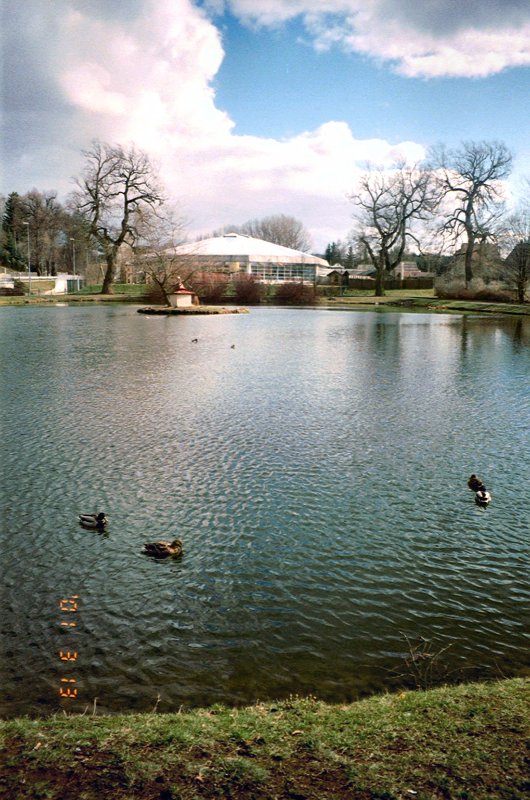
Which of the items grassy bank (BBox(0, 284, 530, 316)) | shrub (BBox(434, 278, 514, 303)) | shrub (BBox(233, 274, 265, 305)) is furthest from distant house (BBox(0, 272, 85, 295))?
shrub (BBox(434, 278, 514, 303))

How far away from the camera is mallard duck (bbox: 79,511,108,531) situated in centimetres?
737

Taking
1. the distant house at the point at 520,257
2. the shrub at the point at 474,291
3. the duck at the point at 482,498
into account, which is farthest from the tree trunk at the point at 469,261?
the duck at the point at 482,498

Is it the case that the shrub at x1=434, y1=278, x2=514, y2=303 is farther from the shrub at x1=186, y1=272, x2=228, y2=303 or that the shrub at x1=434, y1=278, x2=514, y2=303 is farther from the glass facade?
the shrub at x1=186, y1=272, x2=228, y2=303

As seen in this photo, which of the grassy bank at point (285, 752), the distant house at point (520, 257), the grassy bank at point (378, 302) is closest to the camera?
the grassy bank at point (285, 752)

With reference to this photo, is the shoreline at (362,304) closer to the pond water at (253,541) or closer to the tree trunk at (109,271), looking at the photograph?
the tree trunk at (109,271)

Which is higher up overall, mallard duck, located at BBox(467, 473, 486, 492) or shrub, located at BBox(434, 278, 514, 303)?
shrub, located at BBox(434, 278, 514, 303)

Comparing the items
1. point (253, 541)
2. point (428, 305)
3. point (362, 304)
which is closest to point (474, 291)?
point (428, 305)

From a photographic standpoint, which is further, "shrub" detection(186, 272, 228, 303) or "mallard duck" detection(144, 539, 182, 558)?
"shrub" detection(186, 272, 228, 303)

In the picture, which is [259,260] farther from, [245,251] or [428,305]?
[428,305]

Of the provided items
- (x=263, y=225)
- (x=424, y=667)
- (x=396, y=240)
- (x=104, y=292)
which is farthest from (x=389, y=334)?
(x=263, y=225)

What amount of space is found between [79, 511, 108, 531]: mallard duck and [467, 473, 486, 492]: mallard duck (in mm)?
5092

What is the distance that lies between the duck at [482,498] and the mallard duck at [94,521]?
194 inches

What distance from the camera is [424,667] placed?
4.96 m

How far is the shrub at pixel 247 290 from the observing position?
65.6 metres
